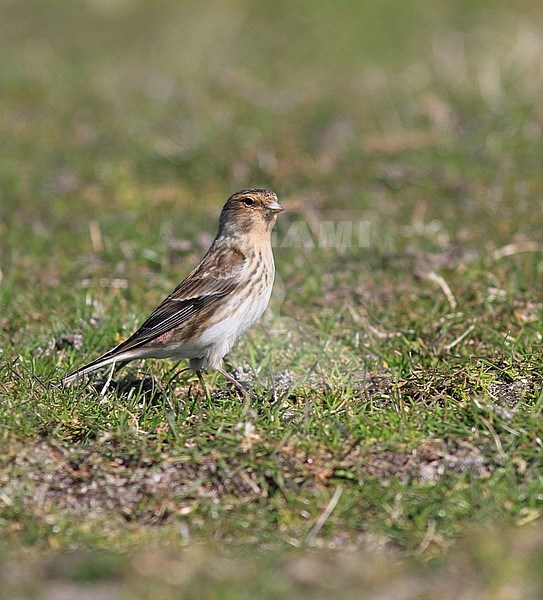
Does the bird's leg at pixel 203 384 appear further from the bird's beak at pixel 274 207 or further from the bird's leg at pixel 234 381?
the bird's beak at pixel 274 207

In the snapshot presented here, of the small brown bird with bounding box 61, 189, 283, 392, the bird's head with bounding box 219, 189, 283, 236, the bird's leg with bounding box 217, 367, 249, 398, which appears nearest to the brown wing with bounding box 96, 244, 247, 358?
the small brown bird with bounding box 61, 189, 283, 392

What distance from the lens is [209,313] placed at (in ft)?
18.9

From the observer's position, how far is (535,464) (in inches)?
177

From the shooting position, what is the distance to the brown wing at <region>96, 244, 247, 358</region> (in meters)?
5.68

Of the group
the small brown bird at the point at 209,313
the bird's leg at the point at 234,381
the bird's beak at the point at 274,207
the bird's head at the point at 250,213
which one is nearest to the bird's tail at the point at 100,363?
the small brown bird at the point at 209,313

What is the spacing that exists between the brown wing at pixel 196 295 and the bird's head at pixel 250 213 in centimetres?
23

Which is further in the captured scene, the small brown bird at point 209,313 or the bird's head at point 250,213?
the bird's head at point 250,213

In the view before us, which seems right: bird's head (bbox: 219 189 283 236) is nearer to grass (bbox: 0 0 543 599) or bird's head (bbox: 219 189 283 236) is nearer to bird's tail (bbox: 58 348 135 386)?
grass (bbox: 0 0 543 599)

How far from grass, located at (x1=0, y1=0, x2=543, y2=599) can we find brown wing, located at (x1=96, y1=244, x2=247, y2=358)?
0.37 metres

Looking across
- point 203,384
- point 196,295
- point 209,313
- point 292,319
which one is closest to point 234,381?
point 203,384

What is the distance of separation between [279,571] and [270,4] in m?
13.7

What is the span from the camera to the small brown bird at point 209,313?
220 inches

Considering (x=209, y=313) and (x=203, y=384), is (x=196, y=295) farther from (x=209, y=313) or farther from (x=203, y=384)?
(x=203, y=384)

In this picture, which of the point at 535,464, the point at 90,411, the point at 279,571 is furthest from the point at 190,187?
the point at 279,571
